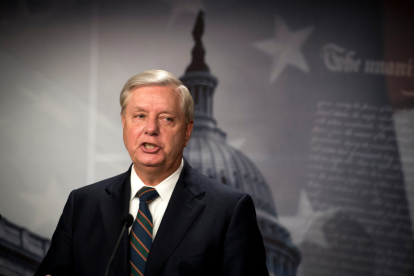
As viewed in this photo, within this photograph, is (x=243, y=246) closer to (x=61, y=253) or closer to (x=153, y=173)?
(x=153, y=173)

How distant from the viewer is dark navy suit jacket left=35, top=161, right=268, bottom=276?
1151 millimetres

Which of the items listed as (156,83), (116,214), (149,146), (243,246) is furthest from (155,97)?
(243,246)

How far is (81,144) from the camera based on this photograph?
3232 millimetres

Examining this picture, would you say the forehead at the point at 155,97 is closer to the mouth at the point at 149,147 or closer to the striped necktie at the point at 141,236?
the mouth at the point at 149,147

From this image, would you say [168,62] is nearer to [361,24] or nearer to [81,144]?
[81,144]

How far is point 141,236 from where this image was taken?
120cm

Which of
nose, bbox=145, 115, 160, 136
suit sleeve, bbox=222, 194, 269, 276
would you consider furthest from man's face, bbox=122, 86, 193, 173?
suit sleeve, bbox=222, 194, 269, 276

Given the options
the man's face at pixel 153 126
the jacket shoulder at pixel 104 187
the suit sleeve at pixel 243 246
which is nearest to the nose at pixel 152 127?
the man's face at pixel 153 126

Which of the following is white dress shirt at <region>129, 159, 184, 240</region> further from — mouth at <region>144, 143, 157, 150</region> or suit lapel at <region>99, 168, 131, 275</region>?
mouth at <region>144, 143, 157, 150</region>

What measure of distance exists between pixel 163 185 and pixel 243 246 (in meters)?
0.33

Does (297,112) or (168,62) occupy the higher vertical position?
(168,62)

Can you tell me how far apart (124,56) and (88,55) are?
0.31 metres

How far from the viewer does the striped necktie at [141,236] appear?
1.17 meters

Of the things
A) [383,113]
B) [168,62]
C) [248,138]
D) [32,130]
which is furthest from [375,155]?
[32,130]
